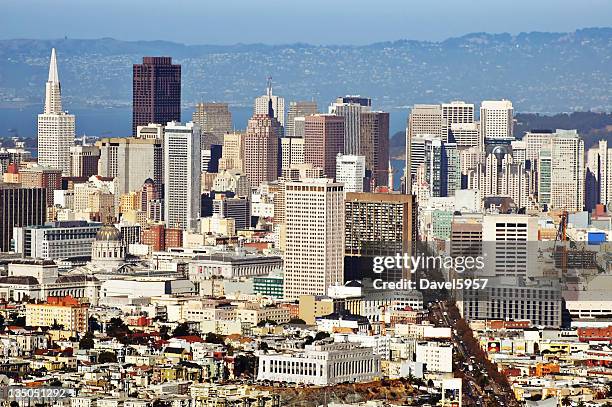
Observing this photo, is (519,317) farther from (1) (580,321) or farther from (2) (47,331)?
(2) (47,331)

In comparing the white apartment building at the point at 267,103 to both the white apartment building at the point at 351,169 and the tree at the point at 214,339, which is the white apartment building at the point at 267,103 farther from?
the tree at the point at 214,339

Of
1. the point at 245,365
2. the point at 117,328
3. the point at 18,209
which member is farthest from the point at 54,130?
the point at 245,365

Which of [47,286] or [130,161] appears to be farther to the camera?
[130,161]

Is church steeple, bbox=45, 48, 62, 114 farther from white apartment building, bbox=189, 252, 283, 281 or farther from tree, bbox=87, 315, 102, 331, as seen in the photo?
tree, bbox=87, 315, 102, 331

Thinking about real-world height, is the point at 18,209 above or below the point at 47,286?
above

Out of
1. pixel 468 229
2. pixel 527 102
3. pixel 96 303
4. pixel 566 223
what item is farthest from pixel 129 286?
pixel 527 102

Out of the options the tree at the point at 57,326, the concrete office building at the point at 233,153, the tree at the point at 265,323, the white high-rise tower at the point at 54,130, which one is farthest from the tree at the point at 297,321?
the concrete office building at the point at 233,153

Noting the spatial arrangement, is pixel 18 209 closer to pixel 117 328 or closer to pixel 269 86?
pixel 117 328
